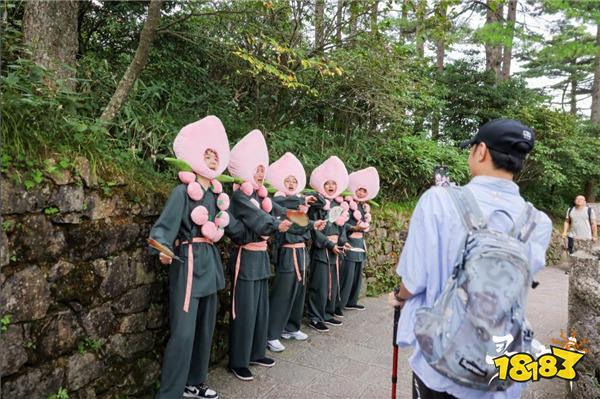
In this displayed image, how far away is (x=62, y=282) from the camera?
9.61 feet

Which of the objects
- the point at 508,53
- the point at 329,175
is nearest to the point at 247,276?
the point at 329,175

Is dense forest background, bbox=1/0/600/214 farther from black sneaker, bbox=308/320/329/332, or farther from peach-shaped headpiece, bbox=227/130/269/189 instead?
black sneaker, bbox=308/320/329/332

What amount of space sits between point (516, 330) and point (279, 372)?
9.50 ft

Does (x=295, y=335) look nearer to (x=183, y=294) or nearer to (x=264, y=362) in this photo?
(x=264, y=362)

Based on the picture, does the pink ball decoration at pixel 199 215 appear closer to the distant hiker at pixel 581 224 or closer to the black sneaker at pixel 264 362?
the black sneaker at pixel 264 362

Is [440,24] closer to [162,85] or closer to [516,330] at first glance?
[162,85]

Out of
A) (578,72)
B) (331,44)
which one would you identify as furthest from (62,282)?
(578,72)

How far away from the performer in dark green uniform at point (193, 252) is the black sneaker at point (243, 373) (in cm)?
39

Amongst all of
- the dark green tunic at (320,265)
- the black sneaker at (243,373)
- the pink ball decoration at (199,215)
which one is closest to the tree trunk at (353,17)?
the dark green tunic at (320,265)

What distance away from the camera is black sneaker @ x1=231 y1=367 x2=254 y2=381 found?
3982mm

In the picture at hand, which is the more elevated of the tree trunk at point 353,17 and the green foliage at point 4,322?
the tree trunk at point 353,17

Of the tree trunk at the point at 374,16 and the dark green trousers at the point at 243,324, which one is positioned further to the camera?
the tree trunk at the point at 374,16

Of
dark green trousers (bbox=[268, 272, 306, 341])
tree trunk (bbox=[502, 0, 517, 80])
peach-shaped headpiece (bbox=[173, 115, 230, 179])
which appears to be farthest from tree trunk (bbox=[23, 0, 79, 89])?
tree trunk (bbox=[502, 0, 517, 80])

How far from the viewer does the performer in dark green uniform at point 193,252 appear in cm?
328
